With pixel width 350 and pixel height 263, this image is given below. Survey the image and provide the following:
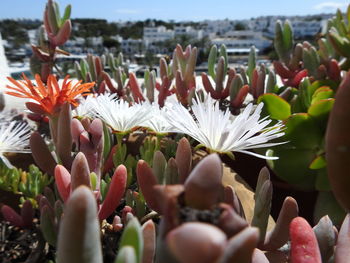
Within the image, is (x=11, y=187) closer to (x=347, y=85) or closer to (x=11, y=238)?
(x=11, y=238)

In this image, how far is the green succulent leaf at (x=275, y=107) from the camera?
0.78 meters

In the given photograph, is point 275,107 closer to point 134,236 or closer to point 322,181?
point 322,181

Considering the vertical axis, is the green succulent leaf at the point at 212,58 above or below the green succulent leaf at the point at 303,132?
above

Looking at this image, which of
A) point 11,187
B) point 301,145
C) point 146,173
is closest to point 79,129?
point 146,173

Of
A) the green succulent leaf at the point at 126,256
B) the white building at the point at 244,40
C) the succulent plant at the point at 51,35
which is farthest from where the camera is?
the white building at the point at 244,40

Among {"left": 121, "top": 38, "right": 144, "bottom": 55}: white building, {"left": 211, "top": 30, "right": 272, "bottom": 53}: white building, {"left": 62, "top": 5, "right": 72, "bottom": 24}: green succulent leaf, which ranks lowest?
{"left": 121, "top": 38, "right": 144, "bottom": 55}: white building

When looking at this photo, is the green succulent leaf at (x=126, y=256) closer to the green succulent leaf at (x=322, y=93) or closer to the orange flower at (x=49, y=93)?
the orange flower at (x=49, y=93)

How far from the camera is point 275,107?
79 cm

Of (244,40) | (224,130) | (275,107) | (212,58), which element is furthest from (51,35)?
(244,40)

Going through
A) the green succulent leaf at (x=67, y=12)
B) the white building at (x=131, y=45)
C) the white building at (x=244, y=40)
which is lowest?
the white building at (x=131, y=45)

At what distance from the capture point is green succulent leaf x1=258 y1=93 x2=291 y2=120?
2.55 ft

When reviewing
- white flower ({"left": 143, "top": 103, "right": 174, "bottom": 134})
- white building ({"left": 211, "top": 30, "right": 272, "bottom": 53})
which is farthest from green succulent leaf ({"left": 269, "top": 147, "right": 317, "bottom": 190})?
white building ({"left": 211, "top": 30, "right": 272, "bottom": 53})

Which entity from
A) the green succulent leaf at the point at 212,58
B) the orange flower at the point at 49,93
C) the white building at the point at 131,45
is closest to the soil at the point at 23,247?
the orange flower at the point at 49,93

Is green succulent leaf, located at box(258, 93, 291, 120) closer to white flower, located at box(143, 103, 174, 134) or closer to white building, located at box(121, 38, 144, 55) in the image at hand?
white flower, located at box(143, 103, 174, 134)
